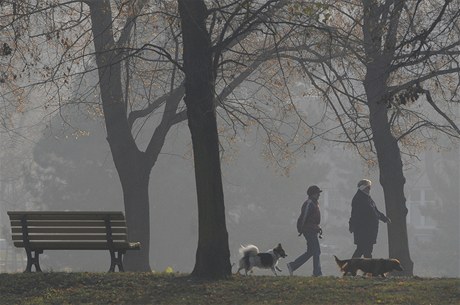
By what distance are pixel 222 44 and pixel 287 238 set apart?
152ft

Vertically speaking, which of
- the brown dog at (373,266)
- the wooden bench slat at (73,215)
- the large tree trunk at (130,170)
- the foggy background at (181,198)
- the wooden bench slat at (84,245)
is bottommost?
the brown dog at (373,266)

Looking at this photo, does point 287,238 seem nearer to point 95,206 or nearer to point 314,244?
point 95,206

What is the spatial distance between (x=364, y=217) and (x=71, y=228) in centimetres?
599

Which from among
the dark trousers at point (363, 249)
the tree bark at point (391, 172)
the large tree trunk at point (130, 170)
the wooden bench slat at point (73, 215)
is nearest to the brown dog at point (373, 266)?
the wooden bench slat at point (73, 215)

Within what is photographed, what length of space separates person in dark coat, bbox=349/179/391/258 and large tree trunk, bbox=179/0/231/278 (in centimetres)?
515

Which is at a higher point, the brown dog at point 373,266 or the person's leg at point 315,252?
A: the person's leg at point 315,252

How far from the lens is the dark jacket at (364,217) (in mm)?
19047

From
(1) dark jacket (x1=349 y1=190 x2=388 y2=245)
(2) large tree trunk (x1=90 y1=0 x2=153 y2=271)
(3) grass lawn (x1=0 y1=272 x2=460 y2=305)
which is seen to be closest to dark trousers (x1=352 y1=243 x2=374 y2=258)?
(1) dark jacket (x1=349 y1=190 x2=388 y2=245)

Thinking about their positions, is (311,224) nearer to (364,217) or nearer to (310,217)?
(310,217)

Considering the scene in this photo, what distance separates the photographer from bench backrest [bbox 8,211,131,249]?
15.1m

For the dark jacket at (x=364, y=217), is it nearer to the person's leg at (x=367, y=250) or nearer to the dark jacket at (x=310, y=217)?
the person's leg at (x=367, y=250)

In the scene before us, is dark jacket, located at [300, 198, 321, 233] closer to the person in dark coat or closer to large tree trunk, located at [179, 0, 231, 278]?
the person in dark coat

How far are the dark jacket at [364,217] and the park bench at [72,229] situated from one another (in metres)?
5.05

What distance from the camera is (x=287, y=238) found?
60.0 meters
